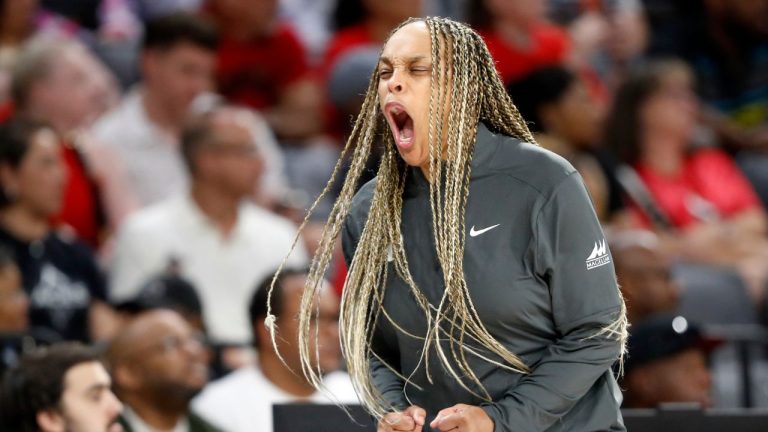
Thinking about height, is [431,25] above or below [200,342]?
above

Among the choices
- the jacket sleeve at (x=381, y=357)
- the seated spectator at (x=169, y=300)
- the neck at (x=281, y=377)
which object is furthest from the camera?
the seated spectator at (x=169, y=300)

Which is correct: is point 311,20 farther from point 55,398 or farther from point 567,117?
point 55,398

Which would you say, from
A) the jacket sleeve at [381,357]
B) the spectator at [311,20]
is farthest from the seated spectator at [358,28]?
the jacket sleeve at [381,357]

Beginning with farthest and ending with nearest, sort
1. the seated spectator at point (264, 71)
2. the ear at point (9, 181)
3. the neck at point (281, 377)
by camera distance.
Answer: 1. the seated spectator at point (264, 71)
2. the ear at point (9, 181)
3. the neck at point (281, 377)

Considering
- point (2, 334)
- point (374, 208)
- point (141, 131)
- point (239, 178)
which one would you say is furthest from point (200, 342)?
point (374, 208)

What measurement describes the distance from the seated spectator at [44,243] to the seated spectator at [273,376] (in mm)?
771

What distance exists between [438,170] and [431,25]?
29cm

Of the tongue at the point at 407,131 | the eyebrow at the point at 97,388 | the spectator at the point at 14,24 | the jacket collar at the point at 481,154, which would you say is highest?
the tongue at the point at 407,131

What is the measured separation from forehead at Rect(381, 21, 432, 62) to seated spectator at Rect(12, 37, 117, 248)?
12.8ft

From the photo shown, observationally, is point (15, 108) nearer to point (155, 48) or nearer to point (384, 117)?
point (155, 48)

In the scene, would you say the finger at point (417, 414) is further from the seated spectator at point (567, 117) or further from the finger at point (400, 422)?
the seated spectator at point (567, 117)

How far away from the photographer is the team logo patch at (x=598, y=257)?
8.83 ft

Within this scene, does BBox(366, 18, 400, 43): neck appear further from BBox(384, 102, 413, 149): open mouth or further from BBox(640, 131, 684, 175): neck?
BBox(384, 102, 413, 149): open mouth

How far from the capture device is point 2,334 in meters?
5.04
